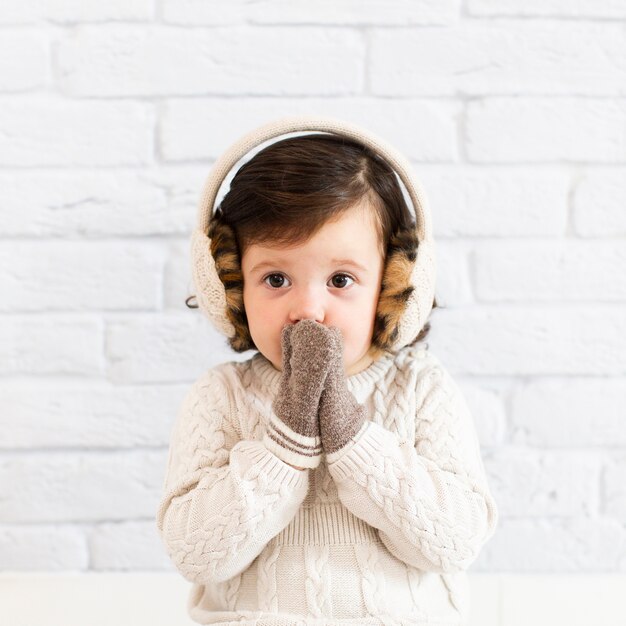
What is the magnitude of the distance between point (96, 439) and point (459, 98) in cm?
86

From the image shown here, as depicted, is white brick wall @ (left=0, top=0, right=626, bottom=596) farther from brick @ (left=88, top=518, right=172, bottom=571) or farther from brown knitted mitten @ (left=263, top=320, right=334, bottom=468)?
brown knitted mitten @ (left=263, top=320, right=334, bottom=468)

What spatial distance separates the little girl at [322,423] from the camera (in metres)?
1.08

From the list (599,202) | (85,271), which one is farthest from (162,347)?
(599,202)

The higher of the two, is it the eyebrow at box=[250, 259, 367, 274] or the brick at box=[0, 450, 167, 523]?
the eyebrow at box=[250, 259, 367, 274]

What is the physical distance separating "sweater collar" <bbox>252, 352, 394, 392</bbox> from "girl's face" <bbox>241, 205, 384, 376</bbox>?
0.20 feet

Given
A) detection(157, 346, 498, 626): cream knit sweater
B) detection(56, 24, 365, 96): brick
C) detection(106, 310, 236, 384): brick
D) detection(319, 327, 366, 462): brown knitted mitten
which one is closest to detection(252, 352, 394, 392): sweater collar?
detection(157, 346, 498, 626): cream knit sweater

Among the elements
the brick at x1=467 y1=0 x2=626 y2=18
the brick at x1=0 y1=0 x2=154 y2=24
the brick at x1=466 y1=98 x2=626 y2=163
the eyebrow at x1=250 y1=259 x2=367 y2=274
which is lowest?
the eyebrow at x1=250 y1=259 x2=367 y2=274

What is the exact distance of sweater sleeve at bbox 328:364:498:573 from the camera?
1.08 meters

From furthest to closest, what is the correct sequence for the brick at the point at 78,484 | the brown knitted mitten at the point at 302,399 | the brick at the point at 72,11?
the brick at the point at 78,484
the brick at the point at 72,11
the brown knitted mitten at the point at 302,399

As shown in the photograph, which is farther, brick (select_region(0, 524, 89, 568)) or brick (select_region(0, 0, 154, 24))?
brick (select_region(0, 524, 89, 568))

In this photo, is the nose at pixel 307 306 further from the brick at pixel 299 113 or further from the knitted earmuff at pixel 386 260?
the brick at pixel 299 113

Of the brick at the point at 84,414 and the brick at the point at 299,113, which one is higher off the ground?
the brick at the point at 299,113

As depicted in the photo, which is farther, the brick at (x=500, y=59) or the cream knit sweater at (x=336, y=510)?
the brick at (x=500, y=59)

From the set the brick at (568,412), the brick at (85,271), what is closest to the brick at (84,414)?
the brick at (85,271)
